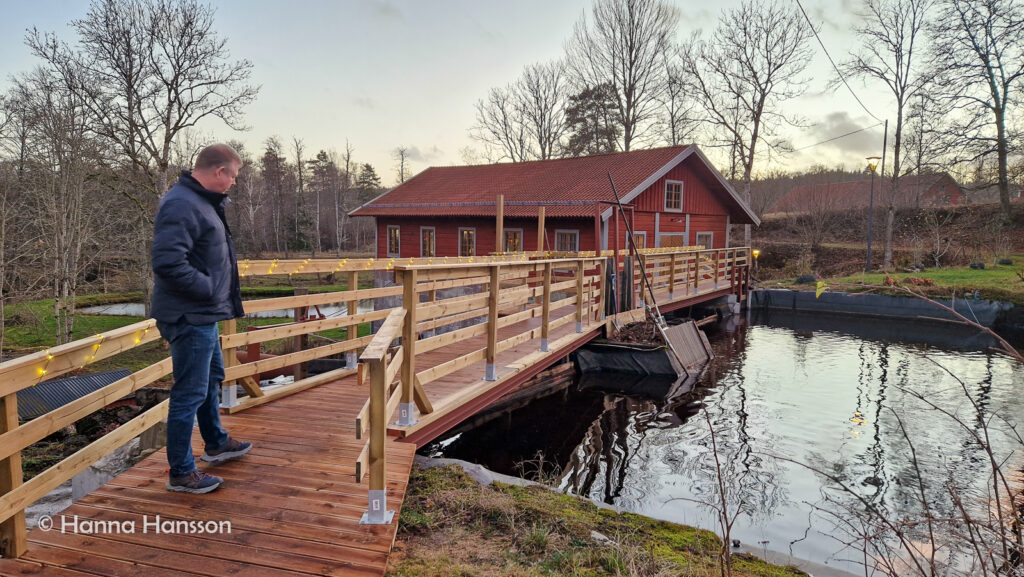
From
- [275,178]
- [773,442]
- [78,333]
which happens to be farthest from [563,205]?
[275,178]

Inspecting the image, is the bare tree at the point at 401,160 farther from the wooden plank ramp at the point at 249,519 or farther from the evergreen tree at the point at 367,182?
the wooden plank ramp at the point at 249,519

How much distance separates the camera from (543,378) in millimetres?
→ 9766

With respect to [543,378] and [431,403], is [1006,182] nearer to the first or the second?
[543,378]

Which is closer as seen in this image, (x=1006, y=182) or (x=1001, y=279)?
(x=1001, y=279)

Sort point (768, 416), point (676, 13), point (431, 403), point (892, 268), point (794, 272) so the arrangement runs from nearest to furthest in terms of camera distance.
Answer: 1. point (431, 403)
2. point (768, 416)
3. point (892, 268)
4. point (794, 272)
5. point (676, 13)

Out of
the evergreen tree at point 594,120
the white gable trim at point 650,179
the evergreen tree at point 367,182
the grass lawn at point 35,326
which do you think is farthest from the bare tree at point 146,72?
the evergreen tree at point 367,182

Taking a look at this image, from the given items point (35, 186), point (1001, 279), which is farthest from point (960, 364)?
point (35, 186)

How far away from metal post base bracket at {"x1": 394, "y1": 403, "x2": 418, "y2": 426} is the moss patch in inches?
19.7

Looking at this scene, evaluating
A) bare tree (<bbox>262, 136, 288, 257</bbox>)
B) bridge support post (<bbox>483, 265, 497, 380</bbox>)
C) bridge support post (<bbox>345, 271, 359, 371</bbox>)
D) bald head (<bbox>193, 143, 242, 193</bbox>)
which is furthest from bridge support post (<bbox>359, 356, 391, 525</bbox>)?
bare tree (<bbox>262, 136, 288, 257</bbox>)

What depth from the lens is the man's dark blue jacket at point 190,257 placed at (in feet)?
9.47

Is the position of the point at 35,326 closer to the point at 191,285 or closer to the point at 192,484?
the point at 192,484

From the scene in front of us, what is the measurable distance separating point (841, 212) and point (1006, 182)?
25.5ft

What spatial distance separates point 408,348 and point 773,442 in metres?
5.66

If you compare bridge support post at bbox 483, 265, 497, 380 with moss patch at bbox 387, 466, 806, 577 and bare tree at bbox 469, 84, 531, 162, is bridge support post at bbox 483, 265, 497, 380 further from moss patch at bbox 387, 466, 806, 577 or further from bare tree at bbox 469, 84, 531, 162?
bare tree at bbox 469, 84, 531, 162
